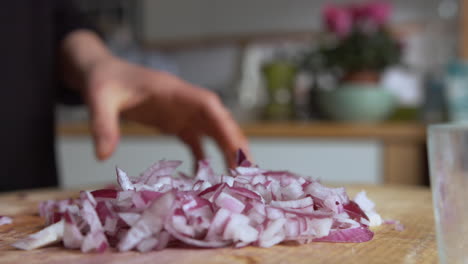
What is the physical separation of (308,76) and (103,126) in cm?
188

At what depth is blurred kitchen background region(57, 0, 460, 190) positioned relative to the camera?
1.96 m

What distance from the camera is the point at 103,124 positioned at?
827 millimetres

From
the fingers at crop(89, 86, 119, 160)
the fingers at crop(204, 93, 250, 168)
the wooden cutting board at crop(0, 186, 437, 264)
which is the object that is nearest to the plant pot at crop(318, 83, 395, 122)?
the fingers at crop(204, 93, 250, 168)

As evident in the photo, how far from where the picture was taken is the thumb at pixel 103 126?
0.81m

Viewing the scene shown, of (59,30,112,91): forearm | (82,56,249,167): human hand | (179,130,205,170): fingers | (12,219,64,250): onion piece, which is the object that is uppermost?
(59,30,112,91): forearm

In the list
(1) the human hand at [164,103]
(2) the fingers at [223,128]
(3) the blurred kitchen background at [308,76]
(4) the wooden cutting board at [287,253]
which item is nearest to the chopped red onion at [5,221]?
(4) the wooden cutting board at [287,253]

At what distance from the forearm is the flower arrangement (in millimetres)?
1173

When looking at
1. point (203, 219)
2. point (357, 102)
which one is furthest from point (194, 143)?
point (357, 102)

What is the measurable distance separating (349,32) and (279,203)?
1842mm

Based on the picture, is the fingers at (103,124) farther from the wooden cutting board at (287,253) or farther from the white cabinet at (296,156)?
the white cabinet at (296,156)

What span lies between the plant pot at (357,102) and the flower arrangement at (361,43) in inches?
2.5

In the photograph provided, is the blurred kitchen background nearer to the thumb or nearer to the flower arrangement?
the flower arrangement

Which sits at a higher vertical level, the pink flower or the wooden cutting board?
the pink flower

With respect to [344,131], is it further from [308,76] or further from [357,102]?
[308,76]
